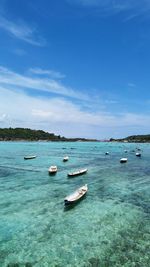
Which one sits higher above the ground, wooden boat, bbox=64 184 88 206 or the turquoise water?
wooden boat, bbox=64 184 88 206

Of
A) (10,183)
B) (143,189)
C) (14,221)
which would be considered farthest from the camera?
(10,183)

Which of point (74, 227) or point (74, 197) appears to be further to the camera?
point (74, 197)

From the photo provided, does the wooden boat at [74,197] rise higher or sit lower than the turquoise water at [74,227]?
higher

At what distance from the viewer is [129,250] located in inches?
917

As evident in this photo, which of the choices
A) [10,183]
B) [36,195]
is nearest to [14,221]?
[36,195]

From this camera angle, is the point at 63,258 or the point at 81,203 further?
the point at 81,203

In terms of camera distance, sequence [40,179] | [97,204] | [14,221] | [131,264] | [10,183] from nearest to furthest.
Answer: [131,264] < [14,221] < [97,204] < [10,183] < [40,179]

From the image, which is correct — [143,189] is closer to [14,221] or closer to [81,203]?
[81,203]

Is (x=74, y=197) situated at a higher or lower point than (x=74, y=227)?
higher

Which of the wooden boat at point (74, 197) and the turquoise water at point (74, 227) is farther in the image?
the wooden boat at point (74, 197)

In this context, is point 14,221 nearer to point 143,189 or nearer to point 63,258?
point 63,258

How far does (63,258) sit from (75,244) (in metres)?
2.93

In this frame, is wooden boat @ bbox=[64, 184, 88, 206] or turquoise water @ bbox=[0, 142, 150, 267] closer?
turquoise water @ bbox=[0, 142, 150, 267]

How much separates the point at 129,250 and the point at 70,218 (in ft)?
34.1
